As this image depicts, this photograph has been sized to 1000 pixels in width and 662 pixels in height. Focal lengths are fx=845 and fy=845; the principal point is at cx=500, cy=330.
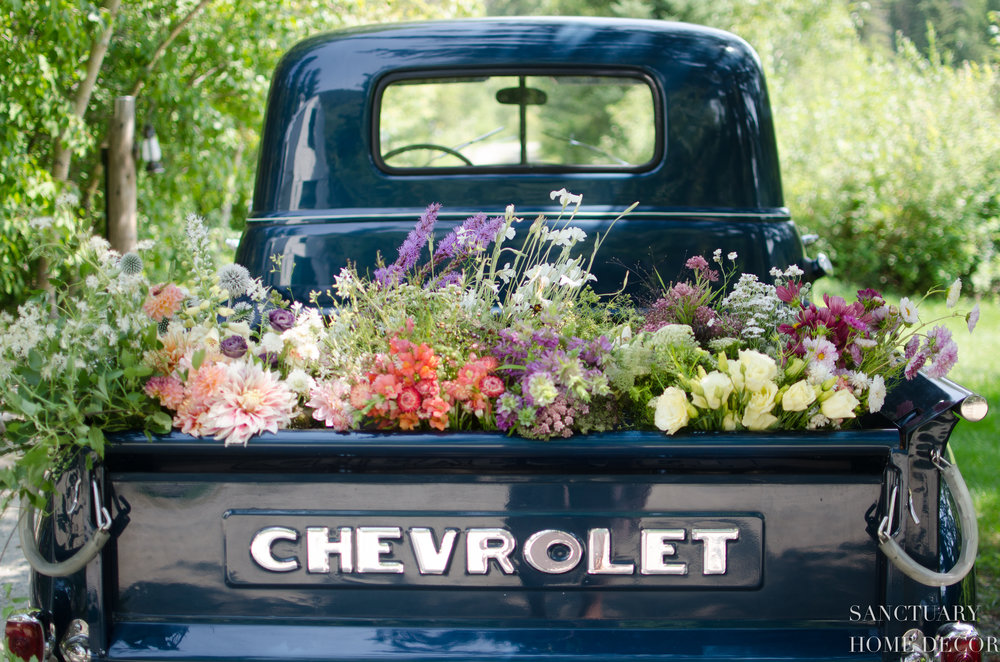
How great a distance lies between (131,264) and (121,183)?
5.92 m

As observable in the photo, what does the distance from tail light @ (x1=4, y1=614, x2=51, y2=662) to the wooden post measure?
613 centimetres

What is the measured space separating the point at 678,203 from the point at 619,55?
1.77ft

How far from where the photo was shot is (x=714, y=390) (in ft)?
5.52

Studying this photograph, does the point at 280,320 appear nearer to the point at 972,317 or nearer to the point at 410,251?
the point at 410,251

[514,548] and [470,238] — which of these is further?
[470,238]

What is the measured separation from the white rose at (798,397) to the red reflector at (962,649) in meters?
0.54

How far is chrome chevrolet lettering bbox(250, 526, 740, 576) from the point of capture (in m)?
1.65

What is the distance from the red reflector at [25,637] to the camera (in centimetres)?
166

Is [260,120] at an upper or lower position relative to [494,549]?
upper

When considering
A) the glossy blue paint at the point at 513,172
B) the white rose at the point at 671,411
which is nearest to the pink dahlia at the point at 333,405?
the white rose at the point at 671,411

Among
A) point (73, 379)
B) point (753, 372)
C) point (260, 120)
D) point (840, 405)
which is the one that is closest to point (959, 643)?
point (840, 405)

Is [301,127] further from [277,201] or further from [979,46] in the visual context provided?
[979,46]

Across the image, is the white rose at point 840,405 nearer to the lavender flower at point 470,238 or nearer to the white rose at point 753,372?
the white rose at point 753,372

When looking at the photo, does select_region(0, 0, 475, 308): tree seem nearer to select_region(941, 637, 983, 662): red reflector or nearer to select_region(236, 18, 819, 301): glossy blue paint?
select_region(236, 18, 819, 301): glossy blue paint
